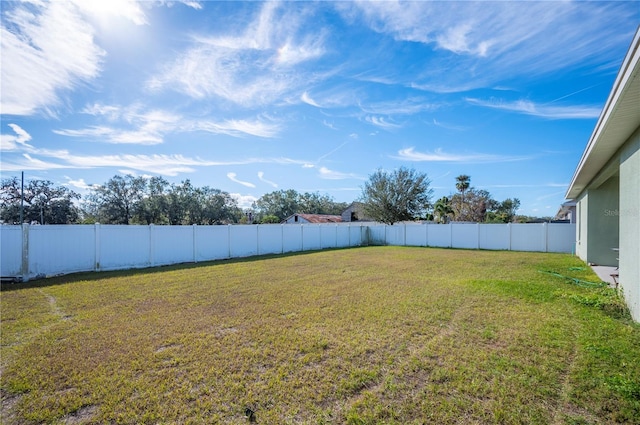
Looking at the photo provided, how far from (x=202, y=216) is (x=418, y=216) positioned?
24197mm

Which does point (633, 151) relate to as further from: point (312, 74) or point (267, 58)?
point (267, 58)

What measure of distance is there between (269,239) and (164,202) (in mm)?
20554

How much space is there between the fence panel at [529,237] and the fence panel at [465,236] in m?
1.95

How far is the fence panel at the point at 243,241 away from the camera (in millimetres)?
13960

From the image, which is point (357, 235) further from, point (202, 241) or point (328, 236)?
point (202, 241)

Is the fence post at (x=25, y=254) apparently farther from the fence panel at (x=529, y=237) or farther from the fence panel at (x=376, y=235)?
the fence panel at (x=529, y=237)

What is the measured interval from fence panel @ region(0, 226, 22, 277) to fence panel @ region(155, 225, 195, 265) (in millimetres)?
3586

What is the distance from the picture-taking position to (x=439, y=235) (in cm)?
1911

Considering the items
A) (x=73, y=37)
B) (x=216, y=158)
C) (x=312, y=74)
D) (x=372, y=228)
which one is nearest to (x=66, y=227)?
(x=73, y=37)

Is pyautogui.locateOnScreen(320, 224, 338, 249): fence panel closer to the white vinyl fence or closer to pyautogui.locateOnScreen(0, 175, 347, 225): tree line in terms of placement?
the white vinyl fence

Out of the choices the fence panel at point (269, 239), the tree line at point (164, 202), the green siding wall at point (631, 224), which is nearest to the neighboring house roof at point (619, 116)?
the green siding wall at point (631, 224)

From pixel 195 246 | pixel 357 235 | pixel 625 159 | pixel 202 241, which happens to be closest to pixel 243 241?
pixel 202 241

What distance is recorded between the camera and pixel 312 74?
9.23 meters

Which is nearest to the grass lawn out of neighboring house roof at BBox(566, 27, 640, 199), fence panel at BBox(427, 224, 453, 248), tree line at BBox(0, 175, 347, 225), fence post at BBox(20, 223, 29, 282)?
fence post at BBox(20, 223, 29, 282)
